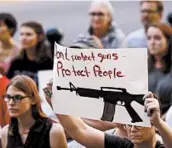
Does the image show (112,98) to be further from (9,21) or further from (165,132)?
(9,21)

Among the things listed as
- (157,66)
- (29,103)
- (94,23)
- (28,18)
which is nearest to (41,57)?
(94,23)

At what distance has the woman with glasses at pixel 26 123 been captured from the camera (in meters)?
4.90

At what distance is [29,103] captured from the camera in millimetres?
5098

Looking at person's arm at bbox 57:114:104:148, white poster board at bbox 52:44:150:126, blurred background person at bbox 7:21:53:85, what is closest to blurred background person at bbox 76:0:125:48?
blurred background person at bbox 7:21:53:85

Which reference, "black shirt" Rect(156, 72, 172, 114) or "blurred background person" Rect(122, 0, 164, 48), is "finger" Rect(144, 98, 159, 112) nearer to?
"black shirt" Rect(156, 72, 172, 114)

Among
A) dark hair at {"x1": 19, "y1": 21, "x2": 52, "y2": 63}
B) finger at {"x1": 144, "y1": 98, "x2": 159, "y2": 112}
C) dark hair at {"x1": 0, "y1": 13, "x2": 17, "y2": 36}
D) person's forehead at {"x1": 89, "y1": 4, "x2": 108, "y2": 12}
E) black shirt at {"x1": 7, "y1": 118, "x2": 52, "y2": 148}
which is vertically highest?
person's forehead at {"x1": 89, "y1": 4, "x2": 108, "y2": 12}

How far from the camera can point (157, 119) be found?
3.81m

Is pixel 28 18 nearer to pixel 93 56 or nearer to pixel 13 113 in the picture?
pixel 13 113

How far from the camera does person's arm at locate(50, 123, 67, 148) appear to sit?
15.9ft

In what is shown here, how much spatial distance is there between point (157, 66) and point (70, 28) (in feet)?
13.5

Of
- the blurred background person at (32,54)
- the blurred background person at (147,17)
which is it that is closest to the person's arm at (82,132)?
the blurred background person at (32,54)

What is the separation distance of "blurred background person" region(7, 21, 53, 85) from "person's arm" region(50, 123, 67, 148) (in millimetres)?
2659

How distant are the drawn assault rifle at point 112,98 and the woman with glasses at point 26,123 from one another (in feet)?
1.95

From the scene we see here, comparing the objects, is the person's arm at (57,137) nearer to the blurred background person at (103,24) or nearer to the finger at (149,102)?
the finger at (149,102)
